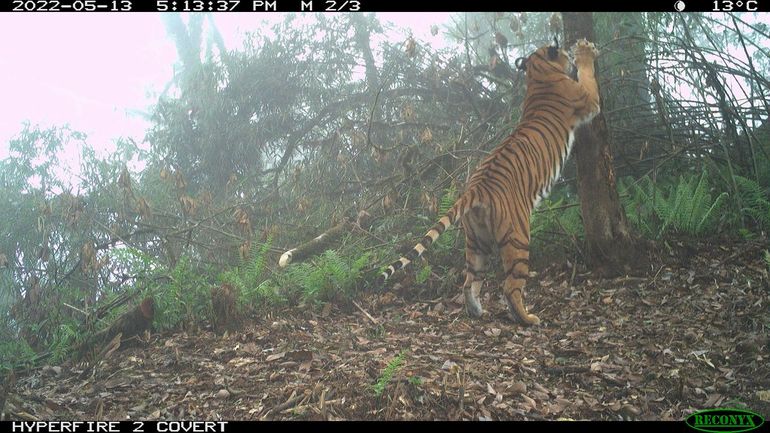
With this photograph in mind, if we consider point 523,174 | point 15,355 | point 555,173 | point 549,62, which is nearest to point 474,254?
point 523,174

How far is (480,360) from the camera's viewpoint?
4.70 m

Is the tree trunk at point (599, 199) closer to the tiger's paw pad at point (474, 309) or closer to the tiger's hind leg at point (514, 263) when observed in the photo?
the tiger's hind leg at point (514, 263)

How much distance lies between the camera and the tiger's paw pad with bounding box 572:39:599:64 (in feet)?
19.2

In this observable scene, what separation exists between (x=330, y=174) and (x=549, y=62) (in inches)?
186

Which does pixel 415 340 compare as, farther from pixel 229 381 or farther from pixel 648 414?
pixel 648 414

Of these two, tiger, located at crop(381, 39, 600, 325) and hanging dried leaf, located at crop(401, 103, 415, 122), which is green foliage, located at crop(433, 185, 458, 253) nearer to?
tiger, located at crop(381, 39, 600, 325)

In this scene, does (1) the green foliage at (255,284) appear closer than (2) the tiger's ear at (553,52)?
No

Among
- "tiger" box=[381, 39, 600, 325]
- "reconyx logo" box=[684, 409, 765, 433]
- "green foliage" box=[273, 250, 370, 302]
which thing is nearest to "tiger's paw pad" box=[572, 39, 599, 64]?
"tiger" box=[381, 39, 600, 325]

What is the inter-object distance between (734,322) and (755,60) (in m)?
8.87

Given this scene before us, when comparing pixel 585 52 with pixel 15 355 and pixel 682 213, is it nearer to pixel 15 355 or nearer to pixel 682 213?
pixel 682 213

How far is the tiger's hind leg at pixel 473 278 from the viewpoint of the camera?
5.70 m

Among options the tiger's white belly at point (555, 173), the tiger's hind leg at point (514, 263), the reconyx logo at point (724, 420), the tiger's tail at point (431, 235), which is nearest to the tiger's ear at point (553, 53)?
the tiger's white belly at point (555, 173)

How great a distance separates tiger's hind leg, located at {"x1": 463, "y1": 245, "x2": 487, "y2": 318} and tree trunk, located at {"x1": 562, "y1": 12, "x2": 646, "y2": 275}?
3.84ft

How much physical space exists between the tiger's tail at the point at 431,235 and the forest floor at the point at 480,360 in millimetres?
666
